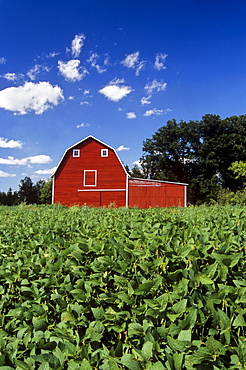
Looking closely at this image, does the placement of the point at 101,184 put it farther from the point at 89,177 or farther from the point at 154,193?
the point at 154,193

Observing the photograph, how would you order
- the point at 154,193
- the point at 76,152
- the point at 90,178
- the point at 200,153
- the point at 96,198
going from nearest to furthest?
the point at 96,198
the point at 154,193
the point at 90,178
the point at 76,152
the point at 200,153

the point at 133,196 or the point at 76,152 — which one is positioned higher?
the point at 76,152

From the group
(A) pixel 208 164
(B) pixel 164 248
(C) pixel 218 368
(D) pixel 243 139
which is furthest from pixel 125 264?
(D) pixel 243 139

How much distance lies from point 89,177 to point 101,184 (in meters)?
1.60

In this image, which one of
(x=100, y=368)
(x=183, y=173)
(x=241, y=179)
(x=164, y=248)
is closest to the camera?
(x=100, y=368)

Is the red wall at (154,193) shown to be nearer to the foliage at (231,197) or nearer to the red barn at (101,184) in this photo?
the red barn at (101,184)

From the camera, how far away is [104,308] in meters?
1.92

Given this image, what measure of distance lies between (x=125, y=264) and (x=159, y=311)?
446 mm

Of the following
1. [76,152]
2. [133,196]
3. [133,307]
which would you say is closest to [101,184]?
[133,196]

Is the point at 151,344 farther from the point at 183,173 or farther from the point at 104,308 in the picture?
the point at 183,173

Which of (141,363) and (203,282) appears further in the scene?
(203,282)

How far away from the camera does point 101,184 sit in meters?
31.2

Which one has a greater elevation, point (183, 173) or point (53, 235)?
point (183, 173)

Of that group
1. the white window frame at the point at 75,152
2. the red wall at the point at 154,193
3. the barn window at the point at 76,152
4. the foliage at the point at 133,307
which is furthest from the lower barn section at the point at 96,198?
the foliage at the point at 133,307
